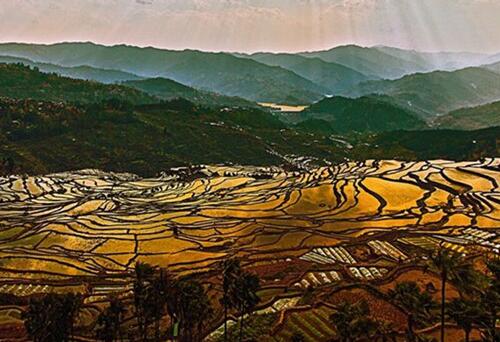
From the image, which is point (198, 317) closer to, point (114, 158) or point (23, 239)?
point (23, 239)

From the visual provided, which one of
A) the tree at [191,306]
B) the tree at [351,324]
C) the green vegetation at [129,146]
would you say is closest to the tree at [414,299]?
the tree at [351,324]

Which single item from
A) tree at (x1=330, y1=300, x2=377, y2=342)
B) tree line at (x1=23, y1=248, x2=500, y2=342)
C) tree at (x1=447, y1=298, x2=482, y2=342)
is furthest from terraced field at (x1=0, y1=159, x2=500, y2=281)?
tree at (x1=447, y1=298, x2=482, y2=342)

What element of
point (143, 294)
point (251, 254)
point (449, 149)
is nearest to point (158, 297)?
point (143, 294)

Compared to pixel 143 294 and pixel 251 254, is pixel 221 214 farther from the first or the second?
pixel 143 294

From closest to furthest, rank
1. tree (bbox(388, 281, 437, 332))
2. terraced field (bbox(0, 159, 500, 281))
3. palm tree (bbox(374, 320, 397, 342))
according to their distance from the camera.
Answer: palm tree (bbox(374, 320, 397, 342)) → tree (bbox(388, 281, 437, 332)) → terraced field (bbox(0, 159, 500, 281))

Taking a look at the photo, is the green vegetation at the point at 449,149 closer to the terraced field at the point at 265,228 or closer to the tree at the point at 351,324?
the terraced field at the point at 265,228

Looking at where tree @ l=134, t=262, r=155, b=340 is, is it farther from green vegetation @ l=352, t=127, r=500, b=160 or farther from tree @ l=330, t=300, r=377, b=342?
green vegetation @ l=352, t=127, r=500, b=160
